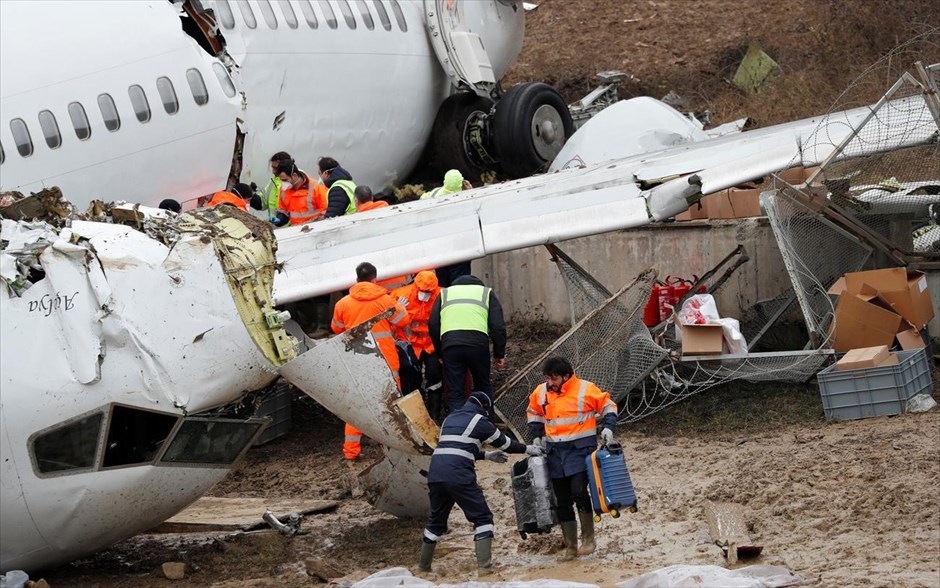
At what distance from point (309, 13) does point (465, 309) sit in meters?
7.51

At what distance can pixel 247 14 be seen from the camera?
57.6 feet

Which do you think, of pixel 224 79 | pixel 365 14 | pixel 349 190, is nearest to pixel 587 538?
pixel 349 190

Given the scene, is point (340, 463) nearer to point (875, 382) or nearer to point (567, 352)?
point (567, 352)

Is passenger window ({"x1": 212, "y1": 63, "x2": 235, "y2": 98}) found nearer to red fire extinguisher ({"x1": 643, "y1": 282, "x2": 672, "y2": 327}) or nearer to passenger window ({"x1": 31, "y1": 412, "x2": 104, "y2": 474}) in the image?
red fire extinguisher ({"x1": 643, "y1": 282, "x2": 672, "y2": 327})

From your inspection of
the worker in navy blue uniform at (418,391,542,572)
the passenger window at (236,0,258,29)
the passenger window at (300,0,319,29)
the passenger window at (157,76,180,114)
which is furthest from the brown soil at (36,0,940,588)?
the passenger window at (300,0,319,29)

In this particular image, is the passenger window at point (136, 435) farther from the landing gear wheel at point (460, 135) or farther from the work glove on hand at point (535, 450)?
the landing gear wheel at point (460, 135)

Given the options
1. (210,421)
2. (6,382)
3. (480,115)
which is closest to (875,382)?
(210,421)

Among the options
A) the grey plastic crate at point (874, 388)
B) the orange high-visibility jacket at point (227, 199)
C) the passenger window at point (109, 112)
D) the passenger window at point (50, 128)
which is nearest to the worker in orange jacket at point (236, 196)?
the orange high-visibility jacket at point (227, 199)

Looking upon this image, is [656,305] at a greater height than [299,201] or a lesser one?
lesser

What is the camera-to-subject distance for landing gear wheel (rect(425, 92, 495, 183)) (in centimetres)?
2141

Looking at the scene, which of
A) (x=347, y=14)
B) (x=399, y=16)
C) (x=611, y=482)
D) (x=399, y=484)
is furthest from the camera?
(x=399, y=16)

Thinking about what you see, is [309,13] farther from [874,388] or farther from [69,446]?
[69,446]

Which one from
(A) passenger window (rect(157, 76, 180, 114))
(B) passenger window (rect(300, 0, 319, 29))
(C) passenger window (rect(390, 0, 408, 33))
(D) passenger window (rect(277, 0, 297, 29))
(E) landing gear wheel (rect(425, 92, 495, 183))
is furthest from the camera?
(E) landing gear wheel (rect(425, 92, 495, 183))

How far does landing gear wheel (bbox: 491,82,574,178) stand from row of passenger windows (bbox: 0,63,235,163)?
545 cm
